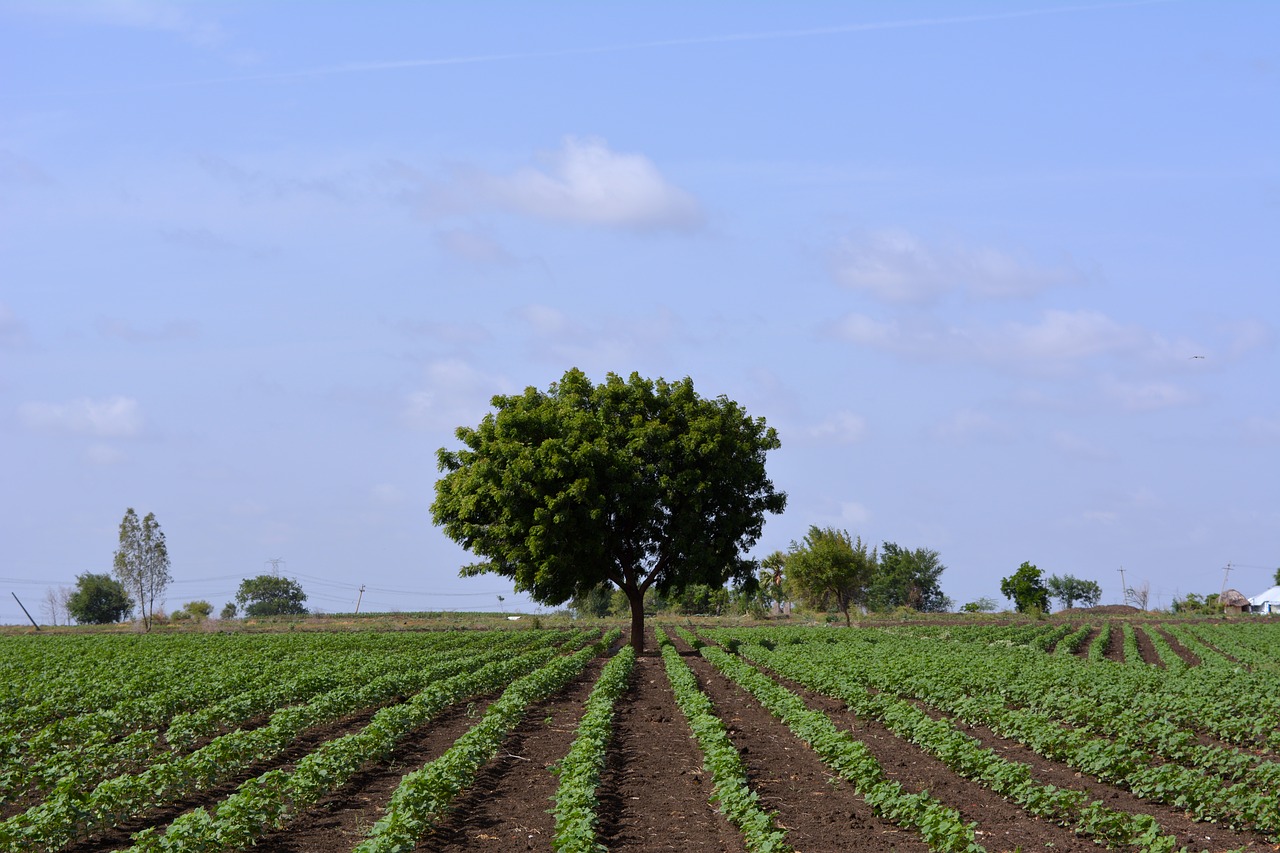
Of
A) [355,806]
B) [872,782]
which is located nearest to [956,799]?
[872,782]

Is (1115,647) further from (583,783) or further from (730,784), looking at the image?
(583,783)

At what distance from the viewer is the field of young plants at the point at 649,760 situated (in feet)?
39.3

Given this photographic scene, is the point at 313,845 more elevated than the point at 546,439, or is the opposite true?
the point at 546,439

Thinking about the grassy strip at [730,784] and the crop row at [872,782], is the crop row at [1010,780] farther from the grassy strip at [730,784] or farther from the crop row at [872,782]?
the grassy strip at [730,784]

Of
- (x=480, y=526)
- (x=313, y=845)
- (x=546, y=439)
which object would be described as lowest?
(x=313, y=845)

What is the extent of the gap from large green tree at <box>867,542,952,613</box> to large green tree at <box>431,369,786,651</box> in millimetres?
95997

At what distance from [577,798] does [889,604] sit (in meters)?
131

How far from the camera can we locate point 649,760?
55.8ft

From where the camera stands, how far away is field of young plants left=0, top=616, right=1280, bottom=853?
11984mm

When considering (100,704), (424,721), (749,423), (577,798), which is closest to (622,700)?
(424,721)

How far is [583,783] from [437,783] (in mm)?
1789

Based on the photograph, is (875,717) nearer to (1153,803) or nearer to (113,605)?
(1153,803)

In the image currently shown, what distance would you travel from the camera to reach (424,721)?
2158 cm

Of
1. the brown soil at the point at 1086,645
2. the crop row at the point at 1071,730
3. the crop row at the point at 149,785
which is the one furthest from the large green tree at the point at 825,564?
the crop row at the point at 149,785
